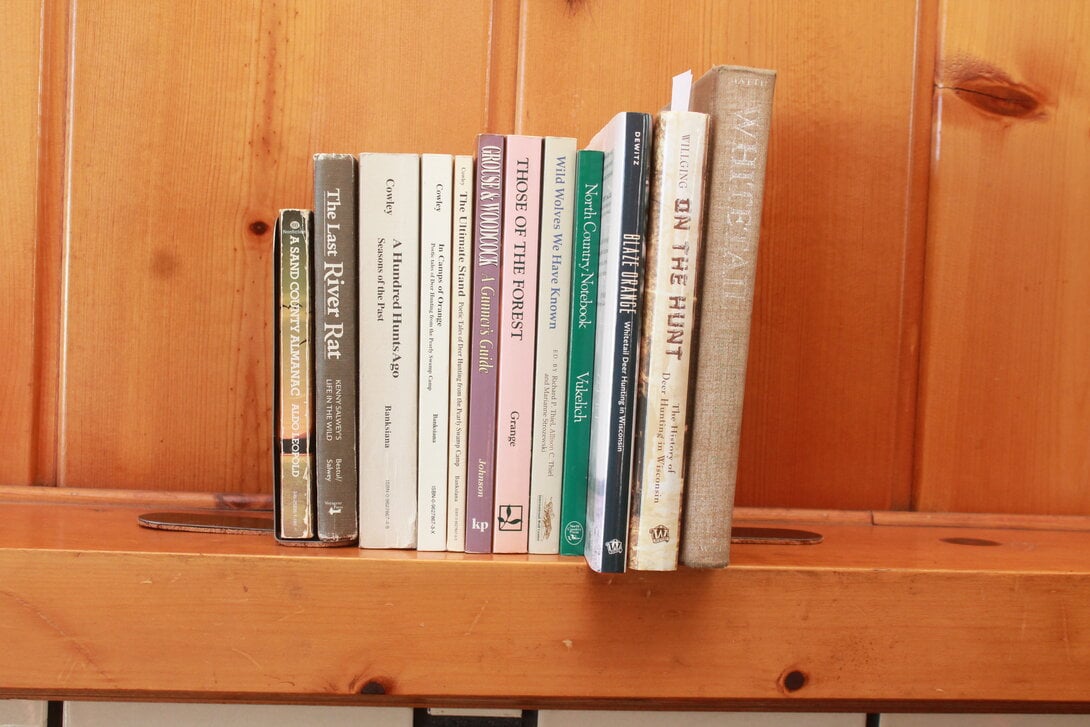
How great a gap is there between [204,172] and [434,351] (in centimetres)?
30

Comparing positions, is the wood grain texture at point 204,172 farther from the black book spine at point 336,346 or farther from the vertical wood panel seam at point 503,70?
the black book spine at point 336,346

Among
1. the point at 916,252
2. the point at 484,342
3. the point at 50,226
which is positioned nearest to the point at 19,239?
the point at 50,226

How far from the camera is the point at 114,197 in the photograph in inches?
27.9

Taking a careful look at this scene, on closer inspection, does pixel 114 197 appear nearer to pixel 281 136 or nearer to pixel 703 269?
pixel 281 136

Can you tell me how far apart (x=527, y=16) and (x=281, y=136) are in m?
0.24

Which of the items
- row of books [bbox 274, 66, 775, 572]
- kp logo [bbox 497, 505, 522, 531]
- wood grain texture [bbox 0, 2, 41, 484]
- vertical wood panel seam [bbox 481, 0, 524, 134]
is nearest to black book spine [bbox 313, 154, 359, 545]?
row of books [bbox 274, 66, 775, 572]

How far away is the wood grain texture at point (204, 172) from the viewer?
0.71 meters

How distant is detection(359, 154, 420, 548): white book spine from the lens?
1.86 feet

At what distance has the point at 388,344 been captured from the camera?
1.87 feet

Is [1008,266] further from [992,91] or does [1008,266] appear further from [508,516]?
[508,516]

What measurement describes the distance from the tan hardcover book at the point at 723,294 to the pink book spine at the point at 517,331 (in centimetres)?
11

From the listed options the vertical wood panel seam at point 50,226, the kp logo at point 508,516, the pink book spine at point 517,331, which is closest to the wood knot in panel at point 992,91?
the pink book spine at point 517,331

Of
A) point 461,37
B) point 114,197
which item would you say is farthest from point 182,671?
point 461,37

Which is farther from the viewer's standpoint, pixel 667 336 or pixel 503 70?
pixel 503 70
